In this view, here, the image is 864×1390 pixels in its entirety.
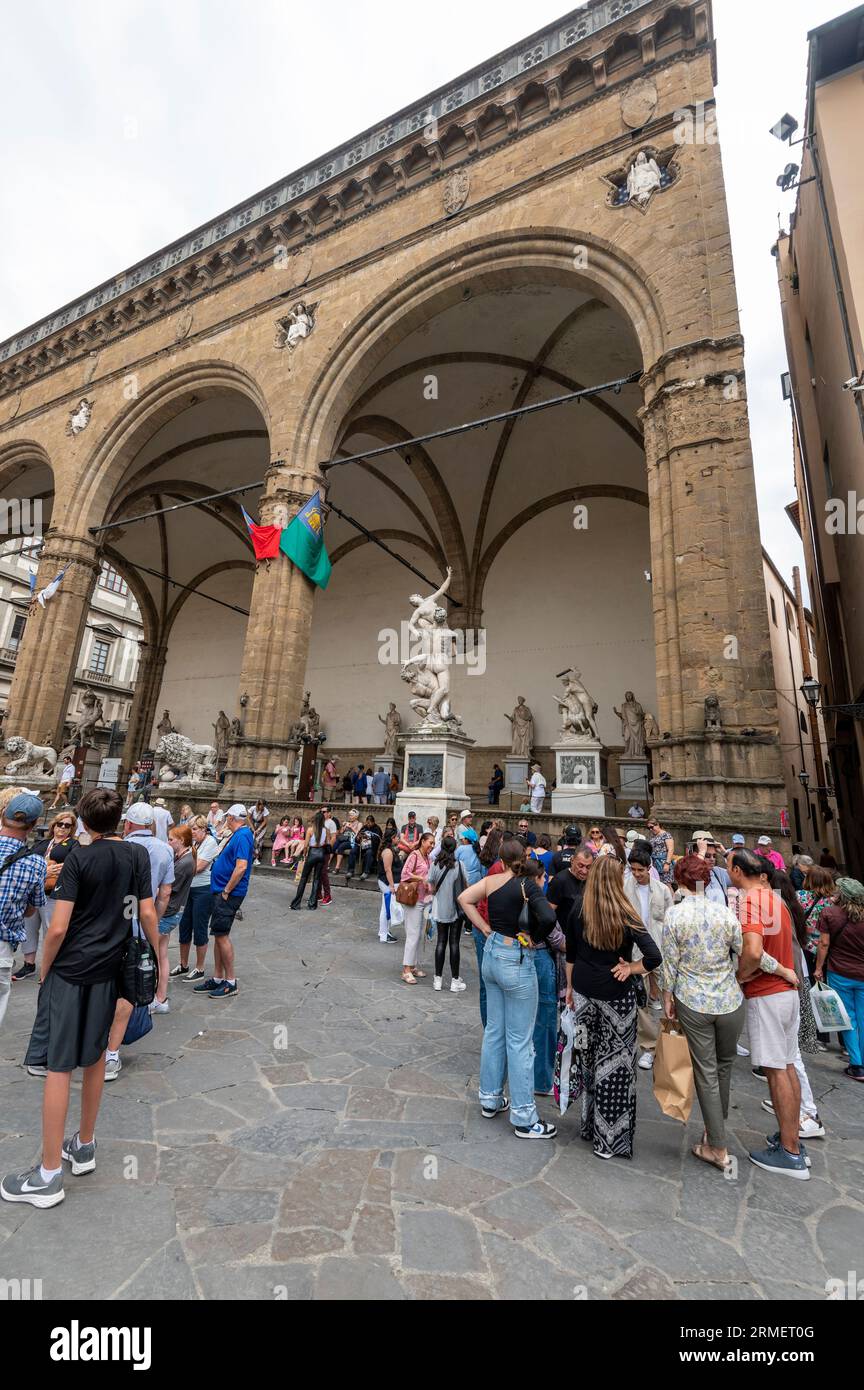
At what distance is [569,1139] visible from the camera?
286 centimetres

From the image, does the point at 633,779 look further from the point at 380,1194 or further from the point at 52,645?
the point at 52,645

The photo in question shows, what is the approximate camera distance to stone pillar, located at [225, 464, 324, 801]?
11.5 metres

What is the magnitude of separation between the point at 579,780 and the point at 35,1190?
9.55 metres

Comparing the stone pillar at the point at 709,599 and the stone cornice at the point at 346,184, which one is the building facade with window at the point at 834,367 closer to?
the stone pillar at the point at 709,599

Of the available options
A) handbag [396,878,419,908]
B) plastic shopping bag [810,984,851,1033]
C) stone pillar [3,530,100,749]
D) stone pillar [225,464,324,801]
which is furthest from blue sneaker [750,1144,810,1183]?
stone pillar [3,530,100,749]

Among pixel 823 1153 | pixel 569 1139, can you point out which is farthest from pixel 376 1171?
pixel 823 1153

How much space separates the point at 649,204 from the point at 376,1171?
13018 mm

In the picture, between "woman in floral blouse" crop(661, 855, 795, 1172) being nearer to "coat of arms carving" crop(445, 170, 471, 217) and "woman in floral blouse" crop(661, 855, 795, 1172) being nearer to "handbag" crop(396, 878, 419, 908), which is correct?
"handbag" crop(396, 878, 419, 908)

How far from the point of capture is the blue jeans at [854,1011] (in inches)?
152

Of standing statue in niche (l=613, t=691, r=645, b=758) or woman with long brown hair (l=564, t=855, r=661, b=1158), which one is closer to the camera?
woman with long brown hair (l=564, t=855, r=661, b=1158)

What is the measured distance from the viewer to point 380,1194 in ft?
7.55

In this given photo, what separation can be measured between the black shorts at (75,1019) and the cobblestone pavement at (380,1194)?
479 mm

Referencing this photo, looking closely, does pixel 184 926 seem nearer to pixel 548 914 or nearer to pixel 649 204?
pixel 548 914

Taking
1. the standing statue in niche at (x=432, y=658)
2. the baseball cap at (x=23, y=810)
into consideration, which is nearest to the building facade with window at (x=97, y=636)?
the standing statue in niche at (x=432, y=658)
